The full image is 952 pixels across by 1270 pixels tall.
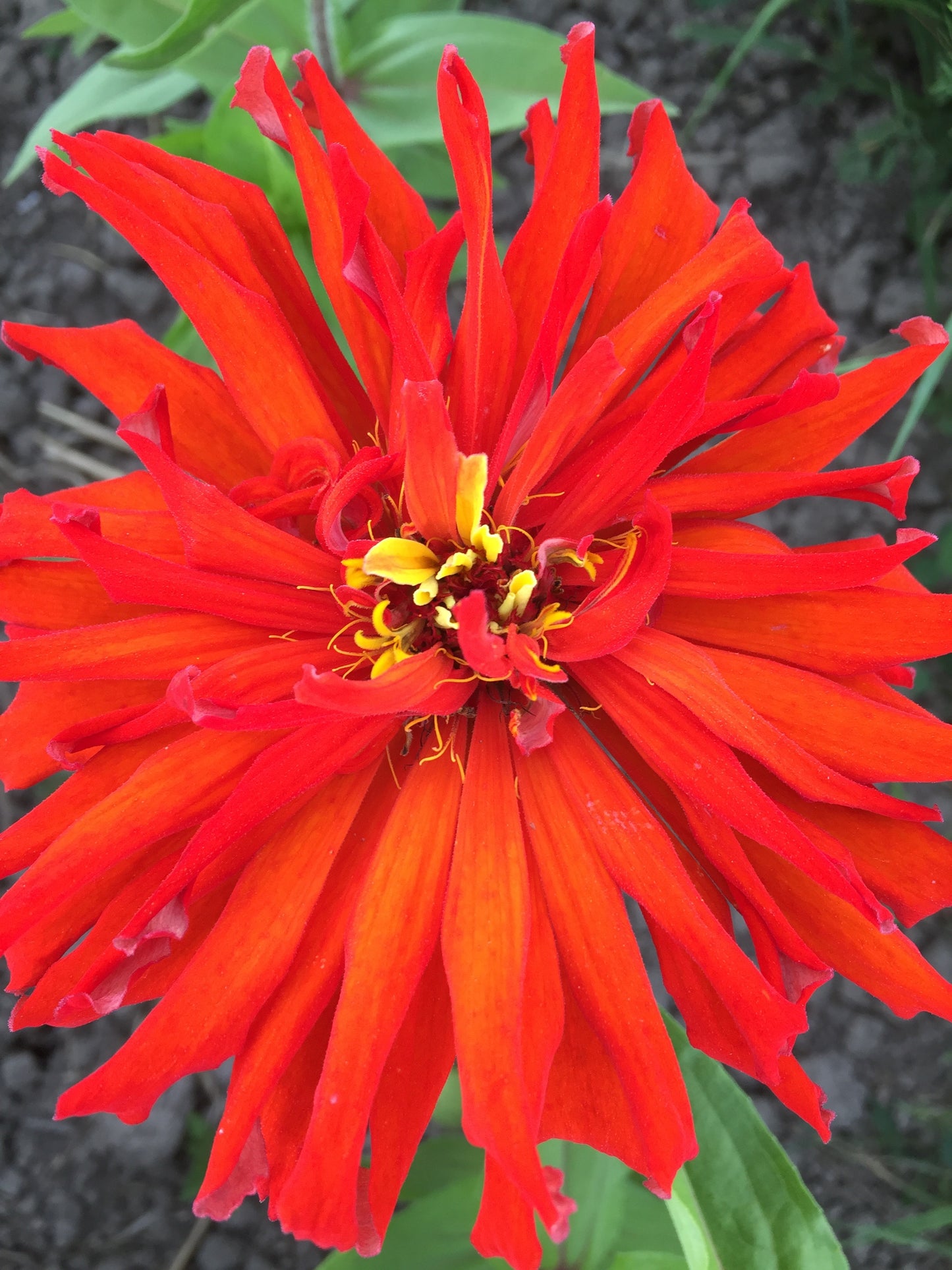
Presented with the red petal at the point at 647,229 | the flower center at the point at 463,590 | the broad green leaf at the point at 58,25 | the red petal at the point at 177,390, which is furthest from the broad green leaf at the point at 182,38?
the broad green leaf at the point at 58,25

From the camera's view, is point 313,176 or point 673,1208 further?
point 673,1208

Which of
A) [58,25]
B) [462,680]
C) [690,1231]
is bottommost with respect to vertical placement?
[690,1231]

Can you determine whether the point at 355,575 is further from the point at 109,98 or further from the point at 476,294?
the point at 109,98

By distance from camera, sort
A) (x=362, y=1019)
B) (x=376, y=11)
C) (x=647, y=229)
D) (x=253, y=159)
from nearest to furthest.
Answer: (x=362, y=1019)
(x=647, y=229)
(x=253, y=159)
(x=376, y=11)

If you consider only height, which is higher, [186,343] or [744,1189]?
[186,343]

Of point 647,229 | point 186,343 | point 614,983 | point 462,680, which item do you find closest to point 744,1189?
point 614,983
